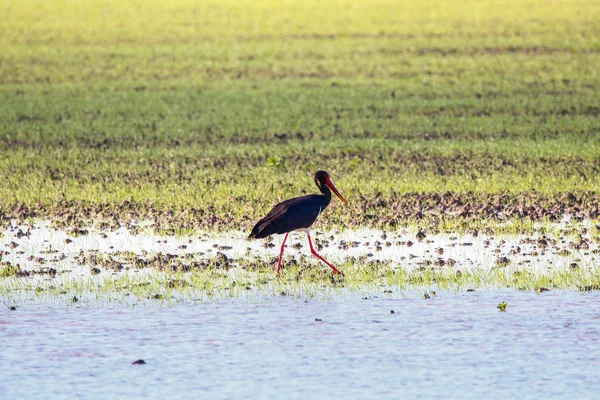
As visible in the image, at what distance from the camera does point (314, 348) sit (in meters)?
9.62

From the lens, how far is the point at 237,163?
20938 millimetres

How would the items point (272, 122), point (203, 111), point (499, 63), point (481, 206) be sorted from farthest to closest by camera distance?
point (499, 63) → point (203, 111) → point (272, 122) → point (481, 206)

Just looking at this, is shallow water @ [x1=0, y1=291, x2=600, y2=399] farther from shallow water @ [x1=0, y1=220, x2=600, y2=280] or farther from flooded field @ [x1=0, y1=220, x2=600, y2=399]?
shallow water @ [x1=0, y1=220, x2=600, y2=280]

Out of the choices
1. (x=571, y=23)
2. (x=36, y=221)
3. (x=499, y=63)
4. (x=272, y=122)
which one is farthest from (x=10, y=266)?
(x=571, y=23)

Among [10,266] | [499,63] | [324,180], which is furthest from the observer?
[499,63]

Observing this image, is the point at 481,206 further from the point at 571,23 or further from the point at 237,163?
the point at 571,23

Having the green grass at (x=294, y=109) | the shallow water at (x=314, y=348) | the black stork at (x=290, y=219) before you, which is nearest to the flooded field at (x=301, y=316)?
the shallow water at (x=314, y=348)

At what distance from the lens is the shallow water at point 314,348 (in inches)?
336

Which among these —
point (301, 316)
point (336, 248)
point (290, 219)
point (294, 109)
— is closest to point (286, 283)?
point (290, 219)

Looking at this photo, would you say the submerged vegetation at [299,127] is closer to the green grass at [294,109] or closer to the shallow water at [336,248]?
the green grass at [294,109]

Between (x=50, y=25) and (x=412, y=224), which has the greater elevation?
(x=50, y=25)

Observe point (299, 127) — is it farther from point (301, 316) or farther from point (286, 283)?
point (301, 316)

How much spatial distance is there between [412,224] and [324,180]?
193 cm

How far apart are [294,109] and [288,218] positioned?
17273mm
